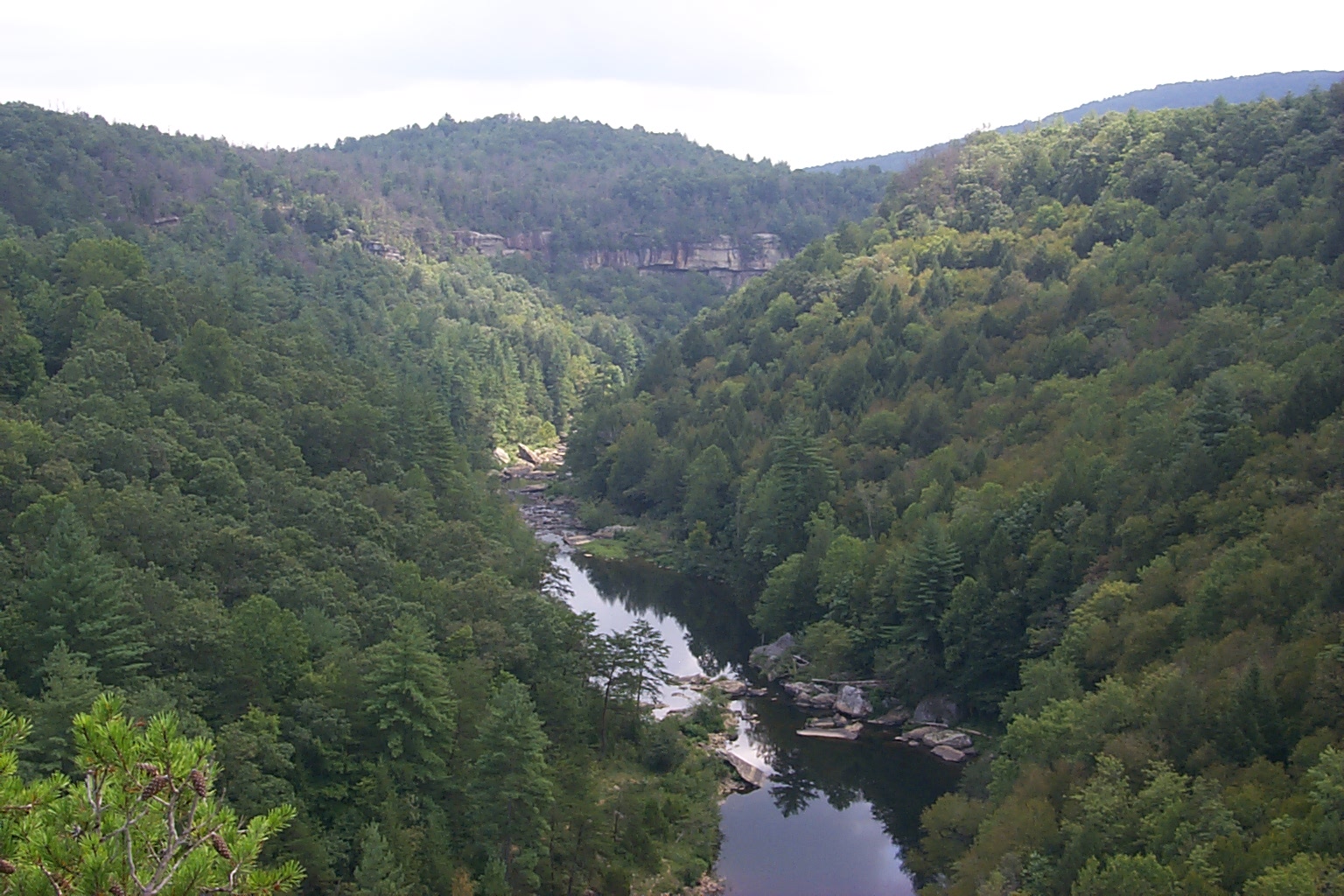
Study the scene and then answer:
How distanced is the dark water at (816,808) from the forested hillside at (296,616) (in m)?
1.60

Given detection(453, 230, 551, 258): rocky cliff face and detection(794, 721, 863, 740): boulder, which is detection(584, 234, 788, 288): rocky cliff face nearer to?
detection(453, 230, 551, 258): rocky cliff face

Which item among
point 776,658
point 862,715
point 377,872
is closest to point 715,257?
point 776,658

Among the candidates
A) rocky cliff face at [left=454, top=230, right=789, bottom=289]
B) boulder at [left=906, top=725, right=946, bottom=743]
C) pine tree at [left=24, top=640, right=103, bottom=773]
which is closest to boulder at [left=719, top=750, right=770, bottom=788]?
boulder at [left=906, top=725, right=946, bottom=743]

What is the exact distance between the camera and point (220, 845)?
34.0 feet

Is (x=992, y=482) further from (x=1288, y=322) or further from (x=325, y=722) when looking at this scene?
(x=325, y=722)

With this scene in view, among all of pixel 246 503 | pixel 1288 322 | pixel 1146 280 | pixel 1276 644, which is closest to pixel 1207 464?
pixel 1276 644

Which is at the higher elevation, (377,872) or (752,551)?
(377,872)


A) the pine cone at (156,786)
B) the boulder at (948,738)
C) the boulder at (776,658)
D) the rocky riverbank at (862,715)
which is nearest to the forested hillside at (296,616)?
the pine cone at (156,786)

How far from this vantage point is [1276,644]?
3206cm

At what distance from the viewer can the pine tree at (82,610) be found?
3084cm

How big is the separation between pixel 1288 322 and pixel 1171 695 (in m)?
28.2

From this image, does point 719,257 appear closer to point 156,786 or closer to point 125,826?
point 156,786

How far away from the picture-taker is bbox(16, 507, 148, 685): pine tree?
3084 centimetres

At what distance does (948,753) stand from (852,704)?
5121 mm
